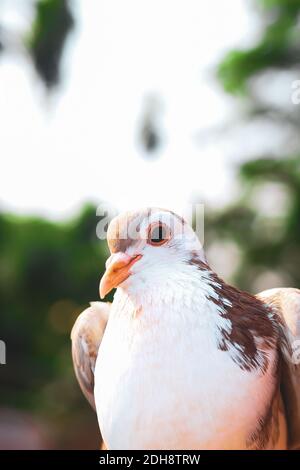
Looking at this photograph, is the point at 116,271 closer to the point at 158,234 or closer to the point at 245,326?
the point at 158,234

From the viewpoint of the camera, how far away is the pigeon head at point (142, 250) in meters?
1.15

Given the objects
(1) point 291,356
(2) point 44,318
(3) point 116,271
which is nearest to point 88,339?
(3) point 116,271

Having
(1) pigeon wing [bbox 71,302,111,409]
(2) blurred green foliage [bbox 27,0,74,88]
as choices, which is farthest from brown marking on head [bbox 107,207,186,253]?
(2) blurred green foliage [bbox 27,0,74,88]

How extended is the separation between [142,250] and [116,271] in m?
0.07

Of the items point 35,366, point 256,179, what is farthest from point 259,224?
point 35,366

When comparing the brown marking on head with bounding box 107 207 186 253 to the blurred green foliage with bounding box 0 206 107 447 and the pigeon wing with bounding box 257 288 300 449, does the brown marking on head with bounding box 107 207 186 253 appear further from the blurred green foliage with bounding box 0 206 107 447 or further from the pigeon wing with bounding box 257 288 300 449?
the blurred green foliage with bounding box 0 206 107 447

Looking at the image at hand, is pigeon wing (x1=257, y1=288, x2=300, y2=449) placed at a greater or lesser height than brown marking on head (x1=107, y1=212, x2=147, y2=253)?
lesser

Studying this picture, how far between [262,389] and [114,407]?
11.5 inches

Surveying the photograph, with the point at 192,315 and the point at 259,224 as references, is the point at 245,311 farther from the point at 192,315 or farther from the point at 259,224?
the point at 259,224

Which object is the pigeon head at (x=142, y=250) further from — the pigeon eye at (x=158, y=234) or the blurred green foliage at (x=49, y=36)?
the blurred green foliage at (x=49, y=36)

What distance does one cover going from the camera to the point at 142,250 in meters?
1.18

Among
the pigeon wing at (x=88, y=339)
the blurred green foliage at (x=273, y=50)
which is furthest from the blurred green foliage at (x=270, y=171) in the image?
the pigeon wing at (x=88, y=339)

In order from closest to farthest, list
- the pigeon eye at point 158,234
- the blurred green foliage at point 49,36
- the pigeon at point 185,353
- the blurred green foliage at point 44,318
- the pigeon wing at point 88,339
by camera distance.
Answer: the pigeon at point 185,353 < the pigeon eye at point 158,234 < the pigeon wing at point 88,339 < the blurred green foliage at point 49,36 < the blurred green foliage at point 44,318

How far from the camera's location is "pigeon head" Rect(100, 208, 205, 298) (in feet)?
3.78
